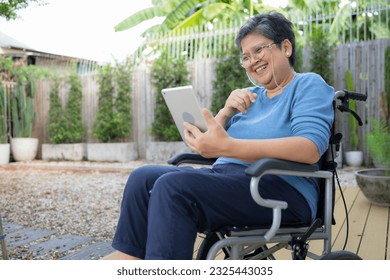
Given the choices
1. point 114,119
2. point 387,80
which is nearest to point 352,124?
point 387,80

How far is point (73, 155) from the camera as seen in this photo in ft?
20.4

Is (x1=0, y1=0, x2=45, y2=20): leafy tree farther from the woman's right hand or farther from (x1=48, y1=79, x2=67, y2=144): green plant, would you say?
(x1=48, y1=79, x2=67, y2=144): green plant

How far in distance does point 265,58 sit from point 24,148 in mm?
5611

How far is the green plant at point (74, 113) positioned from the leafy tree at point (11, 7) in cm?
430

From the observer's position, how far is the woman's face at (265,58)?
1.21 metres

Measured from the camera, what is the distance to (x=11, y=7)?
1966 millimetres

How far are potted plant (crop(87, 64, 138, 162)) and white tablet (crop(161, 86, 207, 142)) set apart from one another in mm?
4799

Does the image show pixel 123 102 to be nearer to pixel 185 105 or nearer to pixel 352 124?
pixel 352 124

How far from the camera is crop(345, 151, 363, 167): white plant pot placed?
4.79 metres

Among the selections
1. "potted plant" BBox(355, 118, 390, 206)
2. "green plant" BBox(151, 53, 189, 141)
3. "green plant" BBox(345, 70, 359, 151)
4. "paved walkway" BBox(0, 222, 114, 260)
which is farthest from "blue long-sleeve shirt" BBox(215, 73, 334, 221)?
"green plant" BBox(151, 53, 189, 141)

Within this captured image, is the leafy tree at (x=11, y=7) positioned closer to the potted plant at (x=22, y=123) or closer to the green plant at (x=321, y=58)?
the green plant at (x=321, y=58)
